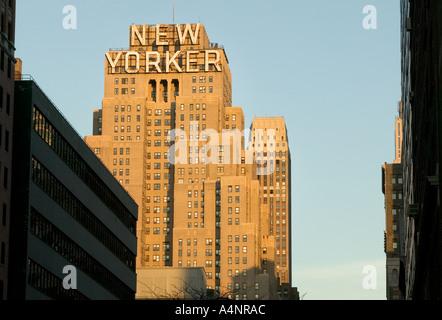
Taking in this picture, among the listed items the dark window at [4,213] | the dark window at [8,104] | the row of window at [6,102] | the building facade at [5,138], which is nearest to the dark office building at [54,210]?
the building facade at [5,138]

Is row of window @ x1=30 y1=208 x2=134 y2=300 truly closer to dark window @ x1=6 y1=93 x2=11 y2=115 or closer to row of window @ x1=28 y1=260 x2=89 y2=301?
row of window @ x1=28 y1=260 x2=89 y2=301

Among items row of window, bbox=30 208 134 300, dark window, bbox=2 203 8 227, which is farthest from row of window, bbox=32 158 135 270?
dark window, bbox=2 203 8 227

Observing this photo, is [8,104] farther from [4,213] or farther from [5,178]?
[4,213]

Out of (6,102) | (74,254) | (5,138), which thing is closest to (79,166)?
(74,254)

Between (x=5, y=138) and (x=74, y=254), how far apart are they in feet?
60.9

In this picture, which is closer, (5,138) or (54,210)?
(5,138)

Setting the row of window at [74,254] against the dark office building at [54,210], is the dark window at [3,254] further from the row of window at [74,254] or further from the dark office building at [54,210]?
the row of window at [74,254]

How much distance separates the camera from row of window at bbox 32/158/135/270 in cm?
9238

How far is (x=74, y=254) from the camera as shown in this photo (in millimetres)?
102000

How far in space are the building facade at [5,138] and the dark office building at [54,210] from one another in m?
1.30

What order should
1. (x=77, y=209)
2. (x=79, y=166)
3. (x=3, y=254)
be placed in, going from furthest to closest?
(x=79, y=166) → (x=77, y=209) → (x=3, y=254)
